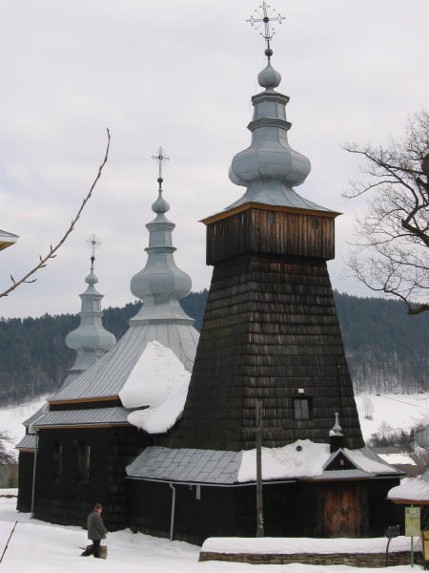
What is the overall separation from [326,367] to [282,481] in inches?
145

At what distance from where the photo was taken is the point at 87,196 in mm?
5906

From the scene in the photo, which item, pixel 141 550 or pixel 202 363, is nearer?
pixel 141 550

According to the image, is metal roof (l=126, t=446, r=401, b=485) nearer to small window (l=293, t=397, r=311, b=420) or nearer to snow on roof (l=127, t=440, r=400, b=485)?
snow on roof (l=127, t=440, r=400, b=485)

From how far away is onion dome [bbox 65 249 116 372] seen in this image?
4228cm

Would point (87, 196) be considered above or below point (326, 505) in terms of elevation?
above

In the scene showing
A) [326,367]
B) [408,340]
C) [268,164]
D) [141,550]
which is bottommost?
[141,550]

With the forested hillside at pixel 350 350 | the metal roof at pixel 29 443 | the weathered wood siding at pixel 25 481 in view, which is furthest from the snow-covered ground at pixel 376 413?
the weathered wood siding at pixel 25 481

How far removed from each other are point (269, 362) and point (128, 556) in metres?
6.15

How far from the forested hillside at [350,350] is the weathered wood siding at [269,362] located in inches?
4973

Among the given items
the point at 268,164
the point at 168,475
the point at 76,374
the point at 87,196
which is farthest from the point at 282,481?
the point at 76,374

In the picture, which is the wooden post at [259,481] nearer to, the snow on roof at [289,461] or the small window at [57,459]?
the snow on roof at [289,461]

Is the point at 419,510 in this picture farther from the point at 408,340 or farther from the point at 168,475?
the point at 408,340

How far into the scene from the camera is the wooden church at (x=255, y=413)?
21.9 metres

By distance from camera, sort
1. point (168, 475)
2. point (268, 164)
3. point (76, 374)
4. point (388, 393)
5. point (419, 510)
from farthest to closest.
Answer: point (388, 393) → point (76, 374) → point (268, 164) → point (168, 475) → point (419, 510)
